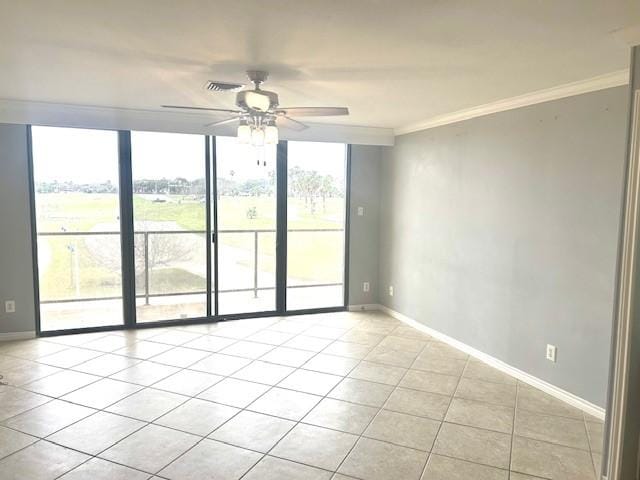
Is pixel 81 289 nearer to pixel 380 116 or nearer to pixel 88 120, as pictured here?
pixel 88 120

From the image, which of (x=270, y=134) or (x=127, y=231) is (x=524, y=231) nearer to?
(x=270, y=134)

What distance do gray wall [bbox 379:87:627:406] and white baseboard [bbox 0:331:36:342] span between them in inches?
161

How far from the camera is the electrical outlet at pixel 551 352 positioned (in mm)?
3387

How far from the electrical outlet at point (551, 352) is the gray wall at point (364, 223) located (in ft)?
8.77

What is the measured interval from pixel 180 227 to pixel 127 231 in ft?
1.83

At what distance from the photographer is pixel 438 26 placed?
2.12m

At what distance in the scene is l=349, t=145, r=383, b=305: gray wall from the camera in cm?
564

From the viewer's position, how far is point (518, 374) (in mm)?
3721

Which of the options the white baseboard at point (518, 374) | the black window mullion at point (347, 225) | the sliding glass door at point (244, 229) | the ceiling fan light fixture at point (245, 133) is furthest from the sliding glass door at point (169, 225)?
the white baseboard at point (518, 374)

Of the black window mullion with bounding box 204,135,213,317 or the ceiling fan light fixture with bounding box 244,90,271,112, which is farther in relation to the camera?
the black window mullion with bounding box 204,135,213,317

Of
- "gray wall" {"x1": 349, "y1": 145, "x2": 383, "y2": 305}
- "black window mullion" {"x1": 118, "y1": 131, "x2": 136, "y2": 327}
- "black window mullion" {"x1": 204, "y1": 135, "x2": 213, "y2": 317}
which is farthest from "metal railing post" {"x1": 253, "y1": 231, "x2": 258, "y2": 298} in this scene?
"black window mullion" {"x1": 118, "y1": 131, "x2": 136, "y2": 327}

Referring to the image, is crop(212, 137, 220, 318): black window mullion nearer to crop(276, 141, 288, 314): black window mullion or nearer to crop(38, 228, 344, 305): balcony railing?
crop(38, 228, 344, 305): balcony railing

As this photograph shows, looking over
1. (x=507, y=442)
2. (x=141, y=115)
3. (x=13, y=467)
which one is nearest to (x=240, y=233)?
(x=141, y=115)

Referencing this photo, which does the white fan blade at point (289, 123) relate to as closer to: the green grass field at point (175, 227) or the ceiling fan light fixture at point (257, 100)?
the ceiling fan light fixture at point (257, 100)
